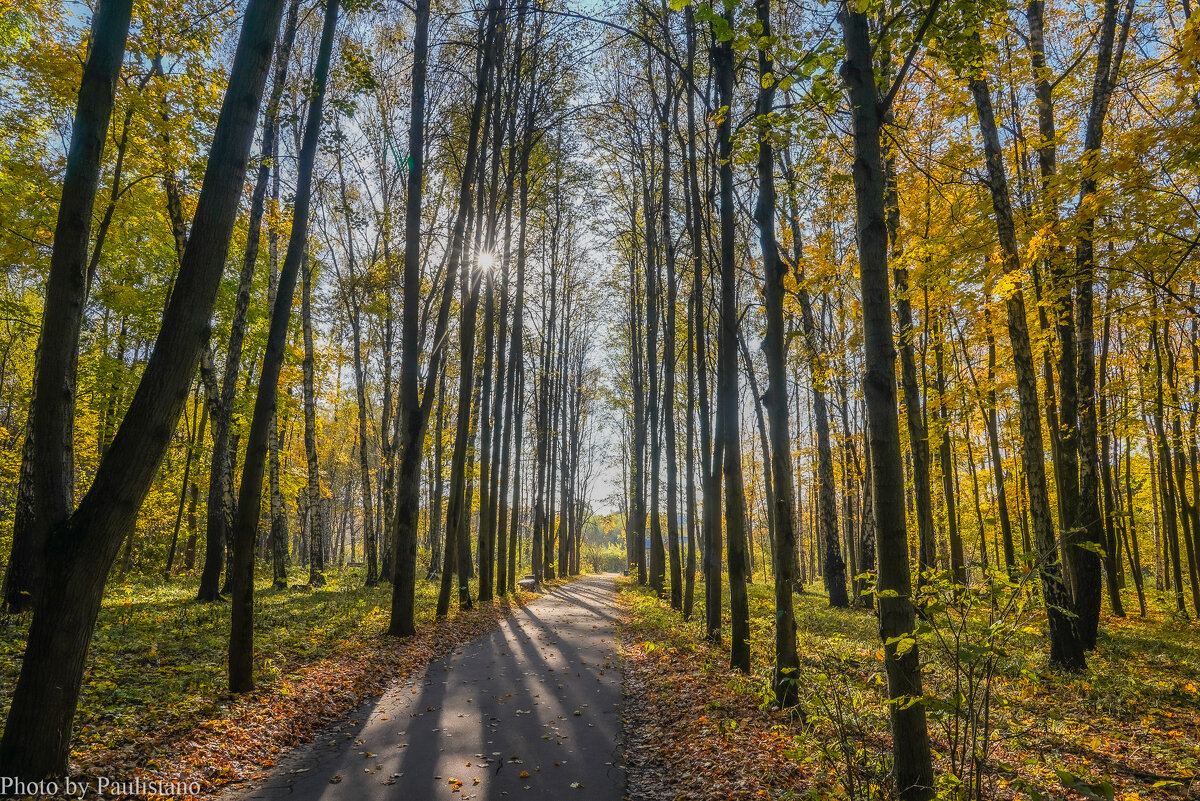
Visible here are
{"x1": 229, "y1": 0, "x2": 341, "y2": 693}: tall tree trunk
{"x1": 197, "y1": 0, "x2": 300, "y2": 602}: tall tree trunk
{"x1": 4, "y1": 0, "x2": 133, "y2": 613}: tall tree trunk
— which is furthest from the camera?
{"x1": 197, "y1": 0, "x2": 300, "y2": 602}: tall tree trunk

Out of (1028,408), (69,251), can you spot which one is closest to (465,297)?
(69,251)

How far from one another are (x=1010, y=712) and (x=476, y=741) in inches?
227

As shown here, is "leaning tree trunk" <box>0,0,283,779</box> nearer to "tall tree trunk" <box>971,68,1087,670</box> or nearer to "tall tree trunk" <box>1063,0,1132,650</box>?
"tall tree trunk" <box>971,68,1087,670</box>

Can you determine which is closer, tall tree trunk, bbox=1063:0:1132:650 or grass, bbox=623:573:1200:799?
grass, bbox=623:573:1200:799

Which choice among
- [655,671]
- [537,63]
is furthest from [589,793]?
[537,63]

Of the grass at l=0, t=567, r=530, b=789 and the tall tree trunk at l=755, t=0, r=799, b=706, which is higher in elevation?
the tall tree trunk at l=755, t=0, r=799, b=706

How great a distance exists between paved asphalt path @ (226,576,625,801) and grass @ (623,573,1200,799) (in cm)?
86

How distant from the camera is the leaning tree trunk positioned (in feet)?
12.3

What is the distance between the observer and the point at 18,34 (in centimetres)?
859

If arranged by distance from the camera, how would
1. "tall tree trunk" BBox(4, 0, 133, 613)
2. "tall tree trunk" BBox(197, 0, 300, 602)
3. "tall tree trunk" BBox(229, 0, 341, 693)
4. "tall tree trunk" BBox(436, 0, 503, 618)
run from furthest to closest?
"tall tree trunk" BBox(436, 0, 503, 618), "tall tree trunk" BBox(197, 0, 300, 602), "tall tree trunk" BBox(229, 0, 341, 693), "tall tree trunk" BBox(4, 0, 133, 613)

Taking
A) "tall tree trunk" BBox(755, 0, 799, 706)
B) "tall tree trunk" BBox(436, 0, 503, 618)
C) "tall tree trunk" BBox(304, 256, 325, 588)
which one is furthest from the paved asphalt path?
"tall tree trunk" BBox(304, 256, 325, 588)

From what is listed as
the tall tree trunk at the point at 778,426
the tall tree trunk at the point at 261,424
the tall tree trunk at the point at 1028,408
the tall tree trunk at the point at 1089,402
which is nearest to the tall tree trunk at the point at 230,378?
the tall tree trunk at the point at 261,424

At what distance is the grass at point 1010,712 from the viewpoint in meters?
3.99

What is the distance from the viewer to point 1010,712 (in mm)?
6125
